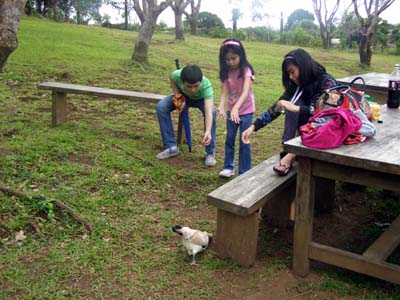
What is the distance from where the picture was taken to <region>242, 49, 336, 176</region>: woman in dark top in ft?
11.4

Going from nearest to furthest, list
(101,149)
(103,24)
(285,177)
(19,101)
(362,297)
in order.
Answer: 1. (362,297)
2. (285,177)
3. (101,149)
4. (19,101)
5. (103,24)

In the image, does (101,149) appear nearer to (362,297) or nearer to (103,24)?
(362,297)

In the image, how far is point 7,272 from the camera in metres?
3.01

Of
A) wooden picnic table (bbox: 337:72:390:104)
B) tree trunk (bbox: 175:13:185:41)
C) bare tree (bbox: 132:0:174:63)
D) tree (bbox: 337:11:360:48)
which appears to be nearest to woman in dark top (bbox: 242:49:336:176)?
wooden picnic table (bbox: 337:72:390:104)

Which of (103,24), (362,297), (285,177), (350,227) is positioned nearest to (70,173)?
(285,177)

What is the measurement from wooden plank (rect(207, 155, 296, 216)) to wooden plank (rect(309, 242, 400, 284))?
0.43m

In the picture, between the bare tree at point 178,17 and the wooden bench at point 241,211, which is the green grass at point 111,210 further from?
the bare tree at point 178,17

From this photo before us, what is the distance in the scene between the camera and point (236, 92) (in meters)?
4.61

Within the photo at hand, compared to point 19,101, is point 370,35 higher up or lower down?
higher up

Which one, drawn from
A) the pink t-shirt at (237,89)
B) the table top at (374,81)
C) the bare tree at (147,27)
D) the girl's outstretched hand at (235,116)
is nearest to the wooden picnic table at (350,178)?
the girl's outstretched hand at (235,116)

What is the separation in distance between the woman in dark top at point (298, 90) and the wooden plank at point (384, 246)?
0.74 m

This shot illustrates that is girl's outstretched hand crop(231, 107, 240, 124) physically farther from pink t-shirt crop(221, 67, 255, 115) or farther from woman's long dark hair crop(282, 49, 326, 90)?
woman's long dark hair crop(282, 49, 326, 90)

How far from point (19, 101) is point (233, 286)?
502 cm

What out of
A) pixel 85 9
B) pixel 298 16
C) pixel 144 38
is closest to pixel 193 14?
pixel 85 9
